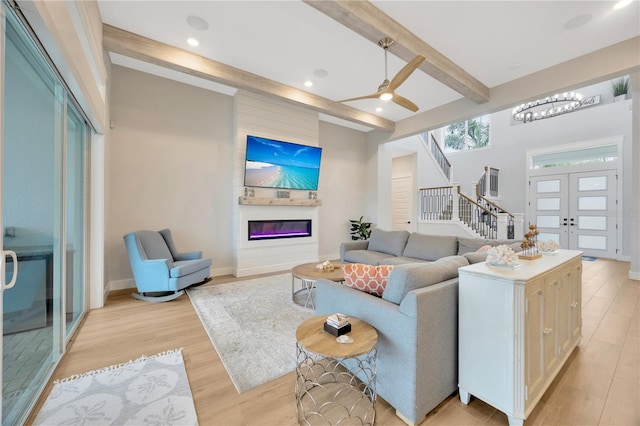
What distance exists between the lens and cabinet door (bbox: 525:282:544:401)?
1507 mm

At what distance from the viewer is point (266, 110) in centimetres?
510

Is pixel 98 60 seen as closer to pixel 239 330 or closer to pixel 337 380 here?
pixel 239 330

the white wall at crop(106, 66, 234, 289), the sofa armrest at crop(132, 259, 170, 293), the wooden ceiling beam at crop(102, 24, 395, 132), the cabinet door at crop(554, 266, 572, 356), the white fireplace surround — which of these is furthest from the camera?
the white fireplace surround

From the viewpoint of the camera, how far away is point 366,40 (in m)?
3.41

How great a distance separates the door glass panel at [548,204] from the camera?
23.9 feet

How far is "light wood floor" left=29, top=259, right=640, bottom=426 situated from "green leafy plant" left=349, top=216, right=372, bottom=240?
4.08 m

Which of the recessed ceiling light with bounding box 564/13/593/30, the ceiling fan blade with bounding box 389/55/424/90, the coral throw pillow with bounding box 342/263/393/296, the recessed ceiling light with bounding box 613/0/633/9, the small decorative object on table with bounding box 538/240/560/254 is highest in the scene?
the recessed ceiling light with bounding box 564/13/593/30

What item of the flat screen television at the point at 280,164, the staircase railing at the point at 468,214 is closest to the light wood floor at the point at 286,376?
the flat screen television at the point at 280,164

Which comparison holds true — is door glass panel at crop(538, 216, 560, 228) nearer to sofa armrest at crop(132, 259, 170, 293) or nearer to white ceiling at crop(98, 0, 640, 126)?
white ceiling at crop(98, 0, 640, 126)

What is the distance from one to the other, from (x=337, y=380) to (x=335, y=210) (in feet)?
16.3

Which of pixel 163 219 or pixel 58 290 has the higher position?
pixel 163 219

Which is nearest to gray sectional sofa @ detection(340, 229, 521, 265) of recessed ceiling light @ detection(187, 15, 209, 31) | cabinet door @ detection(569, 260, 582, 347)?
cabinet door @ detection(569, 260, 582, 347)

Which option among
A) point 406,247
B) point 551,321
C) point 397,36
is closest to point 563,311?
point 551,321

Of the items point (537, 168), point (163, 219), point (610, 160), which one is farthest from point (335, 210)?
point (610, 160)
